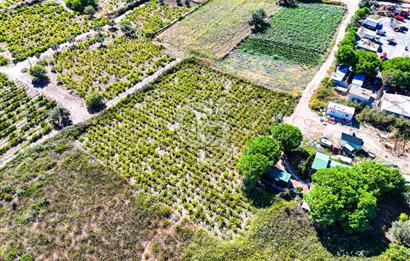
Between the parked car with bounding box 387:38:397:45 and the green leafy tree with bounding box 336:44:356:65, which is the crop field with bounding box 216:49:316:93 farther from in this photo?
the parked car with bounding box 387:38:397:45

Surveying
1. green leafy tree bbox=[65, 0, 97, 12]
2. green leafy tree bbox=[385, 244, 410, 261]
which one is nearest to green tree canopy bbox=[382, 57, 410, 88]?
green leafy tree bbox=[385, 244, 410, 261]

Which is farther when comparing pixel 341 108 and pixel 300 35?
pixel 300 35

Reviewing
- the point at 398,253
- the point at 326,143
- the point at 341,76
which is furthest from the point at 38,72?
the point at 398,253

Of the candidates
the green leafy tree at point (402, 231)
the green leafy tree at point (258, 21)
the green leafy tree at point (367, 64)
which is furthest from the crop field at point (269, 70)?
the green leafy tree at point (402, 231)

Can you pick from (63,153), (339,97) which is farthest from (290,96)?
(63,153)

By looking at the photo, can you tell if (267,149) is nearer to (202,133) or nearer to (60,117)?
(202,133)

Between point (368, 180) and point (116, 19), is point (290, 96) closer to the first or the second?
point (368, 180)
